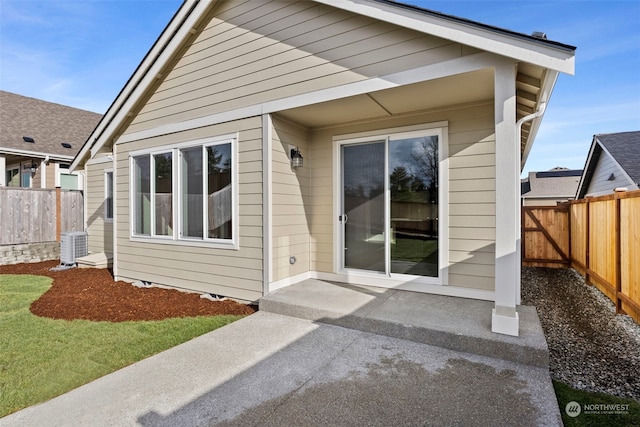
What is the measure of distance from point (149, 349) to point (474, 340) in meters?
3.33

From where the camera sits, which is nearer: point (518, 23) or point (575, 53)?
point (575, 53)

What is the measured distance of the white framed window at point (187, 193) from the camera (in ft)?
17.2

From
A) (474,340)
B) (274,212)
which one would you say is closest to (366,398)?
(474,340)

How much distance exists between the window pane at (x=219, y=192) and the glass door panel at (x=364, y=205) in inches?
74.4

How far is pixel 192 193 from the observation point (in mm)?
5637

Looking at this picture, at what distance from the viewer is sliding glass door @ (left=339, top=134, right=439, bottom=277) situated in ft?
15.3

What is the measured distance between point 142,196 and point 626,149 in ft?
49.8

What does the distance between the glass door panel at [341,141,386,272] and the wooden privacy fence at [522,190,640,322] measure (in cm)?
323

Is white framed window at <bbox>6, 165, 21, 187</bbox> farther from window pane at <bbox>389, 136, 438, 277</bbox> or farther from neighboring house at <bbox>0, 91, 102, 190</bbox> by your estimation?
window pane at <bbox>389, 136, 438, 277</bbox>

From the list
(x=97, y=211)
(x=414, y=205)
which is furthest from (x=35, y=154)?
(x=414, y=205)

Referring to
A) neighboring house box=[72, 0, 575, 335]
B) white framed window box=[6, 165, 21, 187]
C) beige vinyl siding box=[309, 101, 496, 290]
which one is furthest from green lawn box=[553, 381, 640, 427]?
white framed window box=[6, 165, 21, 187]

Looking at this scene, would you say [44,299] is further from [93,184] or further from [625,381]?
[625,381]

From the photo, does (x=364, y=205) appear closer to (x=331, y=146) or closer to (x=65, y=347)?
(x=331, y=146)

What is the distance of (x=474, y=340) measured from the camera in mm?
3115
